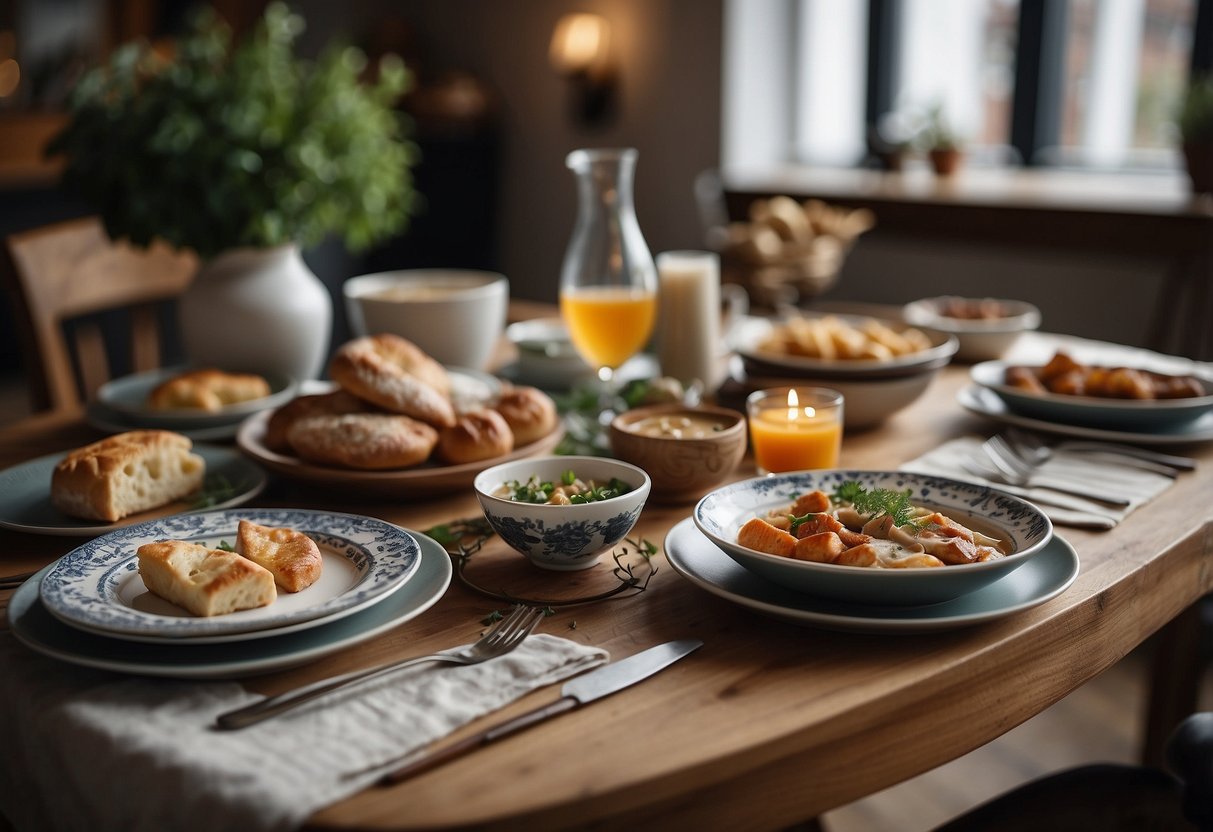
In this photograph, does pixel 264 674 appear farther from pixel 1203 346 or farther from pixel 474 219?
pixel 474 219

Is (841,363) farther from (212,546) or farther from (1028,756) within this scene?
(1028,756)

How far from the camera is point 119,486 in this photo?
3.84 feet

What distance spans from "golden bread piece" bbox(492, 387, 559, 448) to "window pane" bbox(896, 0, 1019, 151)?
300cm

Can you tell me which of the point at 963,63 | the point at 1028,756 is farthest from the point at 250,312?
Result: the point at 963,63

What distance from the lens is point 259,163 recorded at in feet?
5.37

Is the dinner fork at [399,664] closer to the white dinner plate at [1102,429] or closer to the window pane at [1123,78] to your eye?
the white dinner plate at [1102,429]

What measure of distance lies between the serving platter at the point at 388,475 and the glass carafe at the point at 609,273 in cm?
31

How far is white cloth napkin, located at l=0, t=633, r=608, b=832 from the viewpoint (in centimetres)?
72

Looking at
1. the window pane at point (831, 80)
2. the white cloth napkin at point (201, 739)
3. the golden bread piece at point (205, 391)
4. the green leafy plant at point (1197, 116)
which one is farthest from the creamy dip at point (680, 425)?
the window pane at point (831, 80)

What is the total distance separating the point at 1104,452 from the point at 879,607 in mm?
608

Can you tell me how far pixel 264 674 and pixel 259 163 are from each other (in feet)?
3.25

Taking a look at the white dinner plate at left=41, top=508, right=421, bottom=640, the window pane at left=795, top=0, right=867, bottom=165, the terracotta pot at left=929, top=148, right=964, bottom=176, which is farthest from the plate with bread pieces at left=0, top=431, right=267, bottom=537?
the window pane at left=795, top=0, right=867, bottom=165

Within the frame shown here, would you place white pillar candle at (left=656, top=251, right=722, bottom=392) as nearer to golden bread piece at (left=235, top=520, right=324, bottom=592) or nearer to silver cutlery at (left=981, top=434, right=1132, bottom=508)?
silver cutlery at (left=981, top=434, right=1132, bottom=508)

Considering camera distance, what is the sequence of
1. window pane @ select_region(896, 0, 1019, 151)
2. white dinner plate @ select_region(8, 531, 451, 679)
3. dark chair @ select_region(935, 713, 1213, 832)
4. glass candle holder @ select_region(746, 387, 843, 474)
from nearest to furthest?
1. white dinner plate @ select_region(8, 531, 451, 679)
2. dark chair @ select_region(935, 713, 1213, 832)
3. glass candle holder @ select_region(746, 387, 843, 474)
4. window pane @ select_region(896, 0, 1019, 151)
